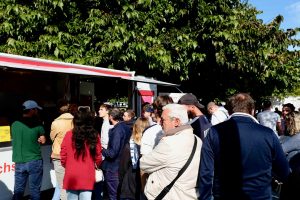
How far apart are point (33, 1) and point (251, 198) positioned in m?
9.90

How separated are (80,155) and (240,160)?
8.03 feet

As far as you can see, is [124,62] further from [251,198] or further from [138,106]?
[251,198]

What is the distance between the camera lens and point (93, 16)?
11.9m

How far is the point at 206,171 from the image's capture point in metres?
3.35

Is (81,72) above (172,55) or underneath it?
underneath

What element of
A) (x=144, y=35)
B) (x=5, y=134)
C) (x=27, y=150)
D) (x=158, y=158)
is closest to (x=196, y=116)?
(x=158, y=158)

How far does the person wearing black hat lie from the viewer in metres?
4.96

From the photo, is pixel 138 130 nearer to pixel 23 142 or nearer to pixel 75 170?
pixel 75 170

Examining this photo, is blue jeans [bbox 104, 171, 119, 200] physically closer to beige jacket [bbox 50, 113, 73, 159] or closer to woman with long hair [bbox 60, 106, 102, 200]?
beige jacket [bbox 50, 113, 73, 159]

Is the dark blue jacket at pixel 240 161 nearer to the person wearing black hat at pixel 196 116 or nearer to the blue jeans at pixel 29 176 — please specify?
the person wearing black hat at pixel 196 116

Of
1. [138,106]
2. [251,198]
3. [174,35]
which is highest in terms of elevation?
[174,35]

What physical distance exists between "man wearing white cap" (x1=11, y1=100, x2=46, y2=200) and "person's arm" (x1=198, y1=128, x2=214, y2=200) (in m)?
3.76

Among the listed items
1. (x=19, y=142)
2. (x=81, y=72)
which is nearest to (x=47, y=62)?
(x=81, y=72)

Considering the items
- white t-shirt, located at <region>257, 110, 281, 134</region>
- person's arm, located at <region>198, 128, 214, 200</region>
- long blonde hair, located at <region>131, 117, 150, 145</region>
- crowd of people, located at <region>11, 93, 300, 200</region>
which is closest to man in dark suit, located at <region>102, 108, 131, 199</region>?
crowd of people, located at <region>11, 93, 300, 200</region>
